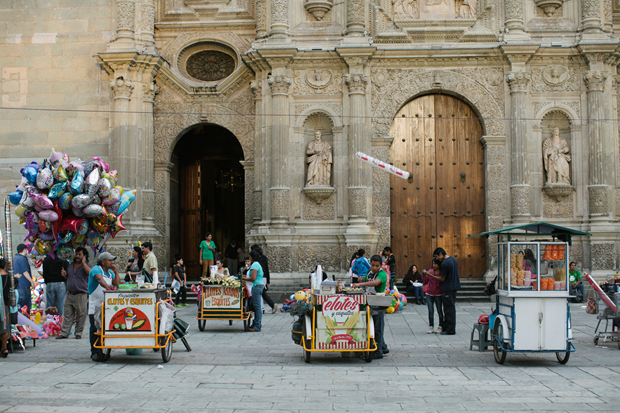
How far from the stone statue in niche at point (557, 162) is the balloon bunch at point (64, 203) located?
1281 cm

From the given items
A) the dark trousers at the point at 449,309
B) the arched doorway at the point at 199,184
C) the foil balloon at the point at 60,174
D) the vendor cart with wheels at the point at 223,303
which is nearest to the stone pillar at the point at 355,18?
the arched doorway at the point at 199,184

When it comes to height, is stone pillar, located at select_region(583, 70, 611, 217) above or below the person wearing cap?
above

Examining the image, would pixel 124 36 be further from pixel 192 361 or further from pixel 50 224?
pixel 192 361

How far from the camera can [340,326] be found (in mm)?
9875

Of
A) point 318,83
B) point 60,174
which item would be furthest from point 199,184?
point 60,174

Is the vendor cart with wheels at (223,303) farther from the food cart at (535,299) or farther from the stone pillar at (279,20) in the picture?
the stone pillar at (279,20)

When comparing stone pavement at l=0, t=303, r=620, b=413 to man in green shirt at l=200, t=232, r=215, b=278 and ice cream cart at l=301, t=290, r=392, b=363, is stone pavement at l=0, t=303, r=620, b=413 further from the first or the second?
man in green shirt at l=200, t=232, r=215, b=278

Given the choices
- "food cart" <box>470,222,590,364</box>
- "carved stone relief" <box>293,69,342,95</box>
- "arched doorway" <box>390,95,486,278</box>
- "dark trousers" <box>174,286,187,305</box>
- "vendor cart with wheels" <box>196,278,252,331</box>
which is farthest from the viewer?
"arched doorway" <box>390,95,486,278</box>

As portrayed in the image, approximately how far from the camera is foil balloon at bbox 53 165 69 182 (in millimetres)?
11797

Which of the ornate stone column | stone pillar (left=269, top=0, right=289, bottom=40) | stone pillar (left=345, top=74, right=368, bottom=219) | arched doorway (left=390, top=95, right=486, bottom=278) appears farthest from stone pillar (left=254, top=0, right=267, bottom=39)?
the ornate stone column

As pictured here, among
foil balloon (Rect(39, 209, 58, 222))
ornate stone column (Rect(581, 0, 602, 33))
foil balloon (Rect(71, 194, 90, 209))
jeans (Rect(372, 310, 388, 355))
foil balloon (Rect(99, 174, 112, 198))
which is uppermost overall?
ornate stone column (Rect(581, 0, 602, 33))

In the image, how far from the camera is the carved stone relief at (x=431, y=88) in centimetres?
1991

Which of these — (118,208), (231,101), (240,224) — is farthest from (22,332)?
(240,224)

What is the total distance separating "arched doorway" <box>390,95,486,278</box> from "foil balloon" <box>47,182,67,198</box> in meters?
10.9
